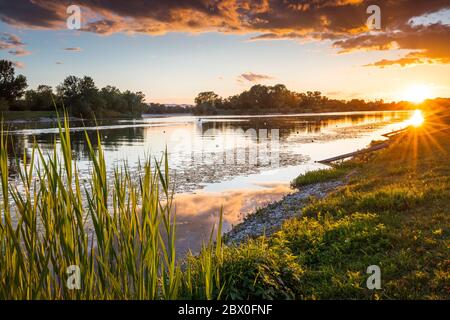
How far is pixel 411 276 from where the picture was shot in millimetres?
8242

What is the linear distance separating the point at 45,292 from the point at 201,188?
20.5m

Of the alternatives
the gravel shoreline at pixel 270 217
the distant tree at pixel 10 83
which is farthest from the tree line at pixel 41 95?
the gravel shoreline at pixel 270 217

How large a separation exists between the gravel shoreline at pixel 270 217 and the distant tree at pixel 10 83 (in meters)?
117

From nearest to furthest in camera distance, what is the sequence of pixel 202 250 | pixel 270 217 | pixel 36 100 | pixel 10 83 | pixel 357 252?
pixel 202 250
pixel 357 252
pixel 270 217
pixel 10 83
pixel 36 100

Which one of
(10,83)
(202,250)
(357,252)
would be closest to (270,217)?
(357,252)

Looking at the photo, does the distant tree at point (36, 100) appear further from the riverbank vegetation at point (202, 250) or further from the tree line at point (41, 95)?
the riverbank vegetation at point (202, 250)

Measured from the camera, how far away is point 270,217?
57.2 ft

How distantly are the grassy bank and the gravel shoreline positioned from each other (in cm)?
138

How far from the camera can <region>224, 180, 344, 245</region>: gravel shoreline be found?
14790mm

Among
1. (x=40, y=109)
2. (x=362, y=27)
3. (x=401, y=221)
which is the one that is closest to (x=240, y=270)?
(x=401, y=221)

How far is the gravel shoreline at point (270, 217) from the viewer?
48.5ft

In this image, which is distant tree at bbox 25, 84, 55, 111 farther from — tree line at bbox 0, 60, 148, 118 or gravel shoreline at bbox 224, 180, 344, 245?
gravel shoreline at bbox 224, 180, 344, 245

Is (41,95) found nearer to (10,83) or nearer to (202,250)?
(10,83)

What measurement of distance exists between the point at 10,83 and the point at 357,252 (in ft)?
427
